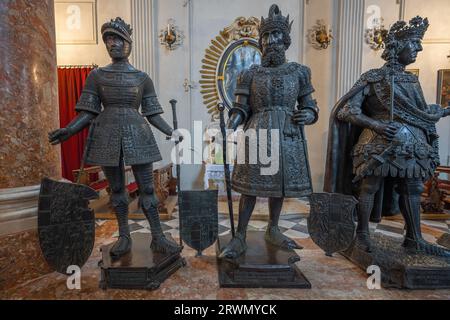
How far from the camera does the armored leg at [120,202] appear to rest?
183 cm

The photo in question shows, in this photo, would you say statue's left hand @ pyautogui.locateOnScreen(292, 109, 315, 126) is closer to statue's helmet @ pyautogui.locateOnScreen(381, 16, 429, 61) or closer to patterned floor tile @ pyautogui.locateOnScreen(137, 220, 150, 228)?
statue's helmet @ pyautogui.locateOnScreen(381, 16, 429, 61)

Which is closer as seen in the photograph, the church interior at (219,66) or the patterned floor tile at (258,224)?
the patterned floor tile at (258,224)

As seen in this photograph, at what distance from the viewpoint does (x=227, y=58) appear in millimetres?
5402

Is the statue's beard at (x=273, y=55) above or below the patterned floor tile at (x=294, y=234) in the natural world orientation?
above

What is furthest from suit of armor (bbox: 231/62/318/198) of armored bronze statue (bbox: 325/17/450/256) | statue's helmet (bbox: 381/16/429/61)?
statue's helmet (bbox: 381/16/429/61)

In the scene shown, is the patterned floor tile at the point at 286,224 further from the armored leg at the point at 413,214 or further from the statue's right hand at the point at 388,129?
the statue's right hand at the point at 388,129

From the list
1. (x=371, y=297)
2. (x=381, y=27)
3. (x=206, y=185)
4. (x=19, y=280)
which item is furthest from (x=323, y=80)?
(x=19, y=280)

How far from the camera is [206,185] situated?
458 cm

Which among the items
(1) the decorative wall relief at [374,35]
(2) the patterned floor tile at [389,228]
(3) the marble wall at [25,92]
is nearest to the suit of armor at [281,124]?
(3) the marble wall at [25,92]

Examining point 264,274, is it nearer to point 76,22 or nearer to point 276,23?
point 276,23

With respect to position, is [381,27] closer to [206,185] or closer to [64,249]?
[206,185]

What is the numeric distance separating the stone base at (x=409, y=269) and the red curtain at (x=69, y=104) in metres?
5.39

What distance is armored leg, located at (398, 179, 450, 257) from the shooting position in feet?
6.28

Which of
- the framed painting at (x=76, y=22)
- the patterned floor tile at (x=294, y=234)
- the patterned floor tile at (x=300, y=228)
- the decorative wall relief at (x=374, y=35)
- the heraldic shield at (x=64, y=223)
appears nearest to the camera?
the heraldic shield at (x=64, y=223)
